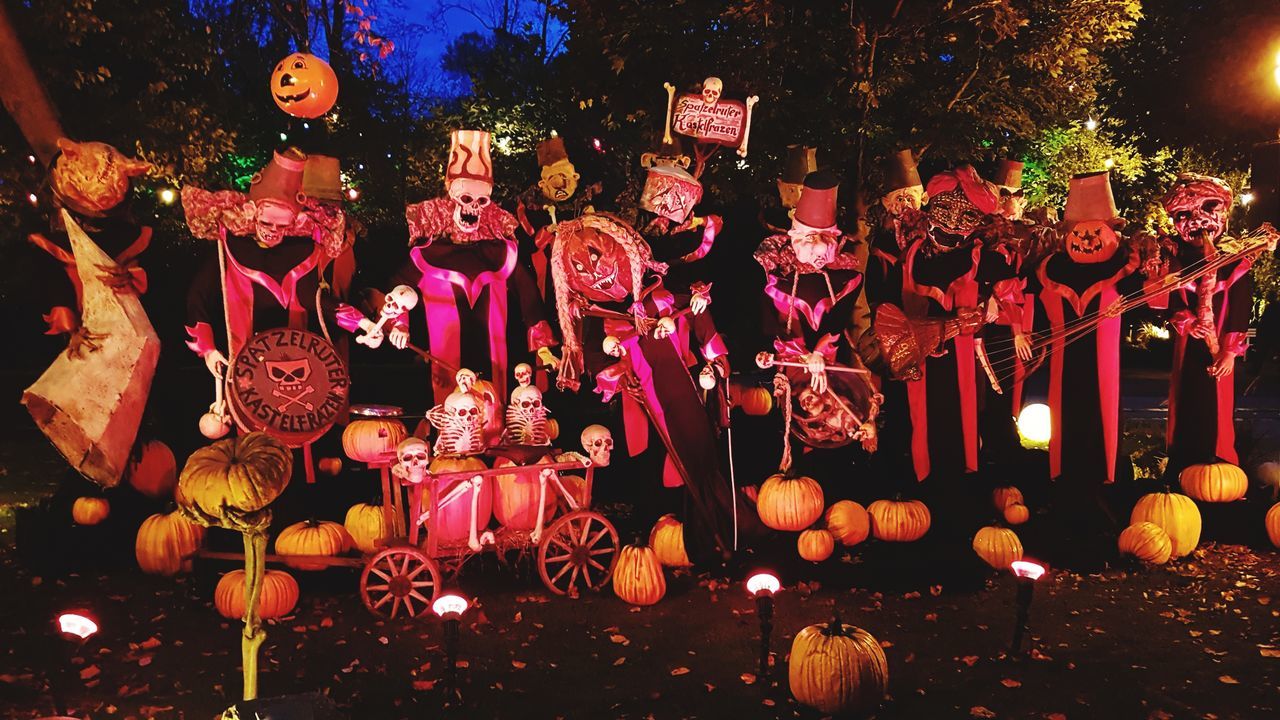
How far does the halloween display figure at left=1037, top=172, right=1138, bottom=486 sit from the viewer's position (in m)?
7.32

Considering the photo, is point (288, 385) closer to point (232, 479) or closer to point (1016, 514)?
point (232, 479)

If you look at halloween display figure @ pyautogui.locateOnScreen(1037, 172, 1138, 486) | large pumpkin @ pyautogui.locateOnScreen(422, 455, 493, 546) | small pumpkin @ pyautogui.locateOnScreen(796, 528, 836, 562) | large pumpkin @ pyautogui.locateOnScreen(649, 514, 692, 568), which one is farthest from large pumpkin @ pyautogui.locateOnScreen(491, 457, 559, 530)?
halloween display figure @ pyautogui.locateOnScreen(1037, 172, 1138, 486)

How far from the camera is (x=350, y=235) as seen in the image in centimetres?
677

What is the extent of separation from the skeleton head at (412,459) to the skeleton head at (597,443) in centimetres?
108

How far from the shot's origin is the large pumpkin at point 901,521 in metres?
7.02

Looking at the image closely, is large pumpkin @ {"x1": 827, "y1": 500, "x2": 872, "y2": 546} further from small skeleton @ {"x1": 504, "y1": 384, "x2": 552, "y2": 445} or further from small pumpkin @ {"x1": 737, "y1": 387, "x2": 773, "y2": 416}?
small skeleton @ {"x1": 504, "y1": 384, "x2": 552, "y2": 445}

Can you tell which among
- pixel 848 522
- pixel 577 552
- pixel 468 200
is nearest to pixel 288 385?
pixel 468 200

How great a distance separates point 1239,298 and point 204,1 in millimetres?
18057

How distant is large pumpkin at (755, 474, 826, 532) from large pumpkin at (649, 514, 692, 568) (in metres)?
0.62

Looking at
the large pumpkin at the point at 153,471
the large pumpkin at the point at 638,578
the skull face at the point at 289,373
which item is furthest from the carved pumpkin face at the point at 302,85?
the large pumpkin at the point at 638,578

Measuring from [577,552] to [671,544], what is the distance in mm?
799

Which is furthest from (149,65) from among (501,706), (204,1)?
(501,706)

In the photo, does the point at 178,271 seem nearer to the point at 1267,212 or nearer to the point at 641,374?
the point at 641,374

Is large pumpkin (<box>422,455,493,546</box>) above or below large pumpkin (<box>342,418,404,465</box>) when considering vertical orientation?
below
